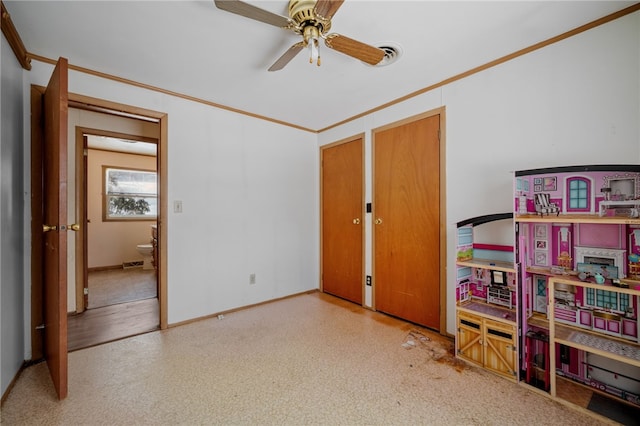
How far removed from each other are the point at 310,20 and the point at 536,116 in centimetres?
173

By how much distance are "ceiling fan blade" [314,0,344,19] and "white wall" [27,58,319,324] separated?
1.98 m

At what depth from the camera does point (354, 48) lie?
1.64 meters

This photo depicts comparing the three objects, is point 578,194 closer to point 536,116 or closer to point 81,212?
point 536,116

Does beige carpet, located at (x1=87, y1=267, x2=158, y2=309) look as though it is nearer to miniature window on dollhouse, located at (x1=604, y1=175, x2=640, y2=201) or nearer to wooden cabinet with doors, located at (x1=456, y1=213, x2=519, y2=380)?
wooden cabinet with doors, located at (x1=456, y1=213, x2=519, y2=380)

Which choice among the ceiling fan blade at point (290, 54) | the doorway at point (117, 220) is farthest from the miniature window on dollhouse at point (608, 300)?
the doorway at point (117, 220)

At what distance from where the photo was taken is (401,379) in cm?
184

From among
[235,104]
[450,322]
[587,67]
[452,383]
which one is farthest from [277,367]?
[587,67]

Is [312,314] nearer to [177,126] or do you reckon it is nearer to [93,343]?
[93,343]

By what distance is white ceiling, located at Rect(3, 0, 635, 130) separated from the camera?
62.7 inches

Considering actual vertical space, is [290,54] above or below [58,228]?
above

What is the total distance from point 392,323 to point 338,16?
8.75ft

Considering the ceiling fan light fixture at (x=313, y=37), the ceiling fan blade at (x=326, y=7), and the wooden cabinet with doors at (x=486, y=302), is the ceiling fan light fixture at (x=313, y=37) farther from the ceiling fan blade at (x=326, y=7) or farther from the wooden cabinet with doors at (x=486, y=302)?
the wooden cabinet with doors at (x=486, y=302)

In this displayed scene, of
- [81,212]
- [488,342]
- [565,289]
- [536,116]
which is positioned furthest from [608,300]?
[81,212]

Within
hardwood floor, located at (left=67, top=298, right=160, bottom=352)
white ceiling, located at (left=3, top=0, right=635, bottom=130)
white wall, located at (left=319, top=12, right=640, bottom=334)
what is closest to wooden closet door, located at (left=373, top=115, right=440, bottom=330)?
white wall, located at (left=319, top=12, right=640, bottom=334)
